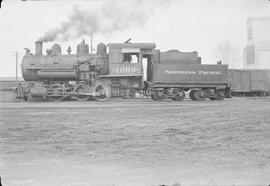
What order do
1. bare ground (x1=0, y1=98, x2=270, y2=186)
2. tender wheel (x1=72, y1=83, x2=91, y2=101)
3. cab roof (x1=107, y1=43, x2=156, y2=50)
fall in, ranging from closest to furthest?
bare ground (x1=0, y1=98, x2=270, y2=186), tender wheel (x1=72, y1=83, x2=91, y2=101), cab roof (x1=107, y1=43, x2=156, y2=50)

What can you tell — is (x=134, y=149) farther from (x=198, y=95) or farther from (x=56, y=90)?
(x=198, y=95)

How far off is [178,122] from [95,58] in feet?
35.9

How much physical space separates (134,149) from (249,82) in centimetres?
2648

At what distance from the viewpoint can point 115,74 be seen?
2109 cm

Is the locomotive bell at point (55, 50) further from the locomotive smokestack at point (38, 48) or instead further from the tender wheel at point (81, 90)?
the tender wheel at point (81, 90)

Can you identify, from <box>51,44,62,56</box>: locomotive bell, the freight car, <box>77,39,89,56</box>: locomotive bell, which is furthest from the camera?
the freight car

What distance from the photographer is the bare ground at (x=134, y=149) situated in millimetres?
5797

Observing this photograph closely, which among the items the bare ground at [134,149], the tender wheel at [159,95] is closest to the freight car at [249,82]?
the tender wheel at [159,95]

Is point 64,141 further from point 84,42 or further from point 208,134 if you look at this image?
point 84,42

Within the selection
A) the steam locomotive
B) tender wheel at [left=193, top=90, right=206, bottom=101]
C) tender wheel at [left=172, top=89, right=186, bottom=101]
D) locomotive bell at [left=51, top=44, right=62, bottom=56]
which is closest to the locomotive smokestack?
the steam locomotive

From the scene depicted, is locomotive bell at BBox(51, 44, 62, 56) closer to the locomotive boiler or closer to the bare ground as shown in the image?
the locomotive boiler

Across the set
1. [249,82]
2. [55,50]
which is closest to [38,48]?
[55,50]

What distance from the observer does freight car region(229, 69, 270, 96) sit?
3225cm

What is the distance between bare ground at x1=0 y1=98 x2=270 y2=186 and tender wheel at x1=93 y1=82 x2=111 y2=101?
777cm
